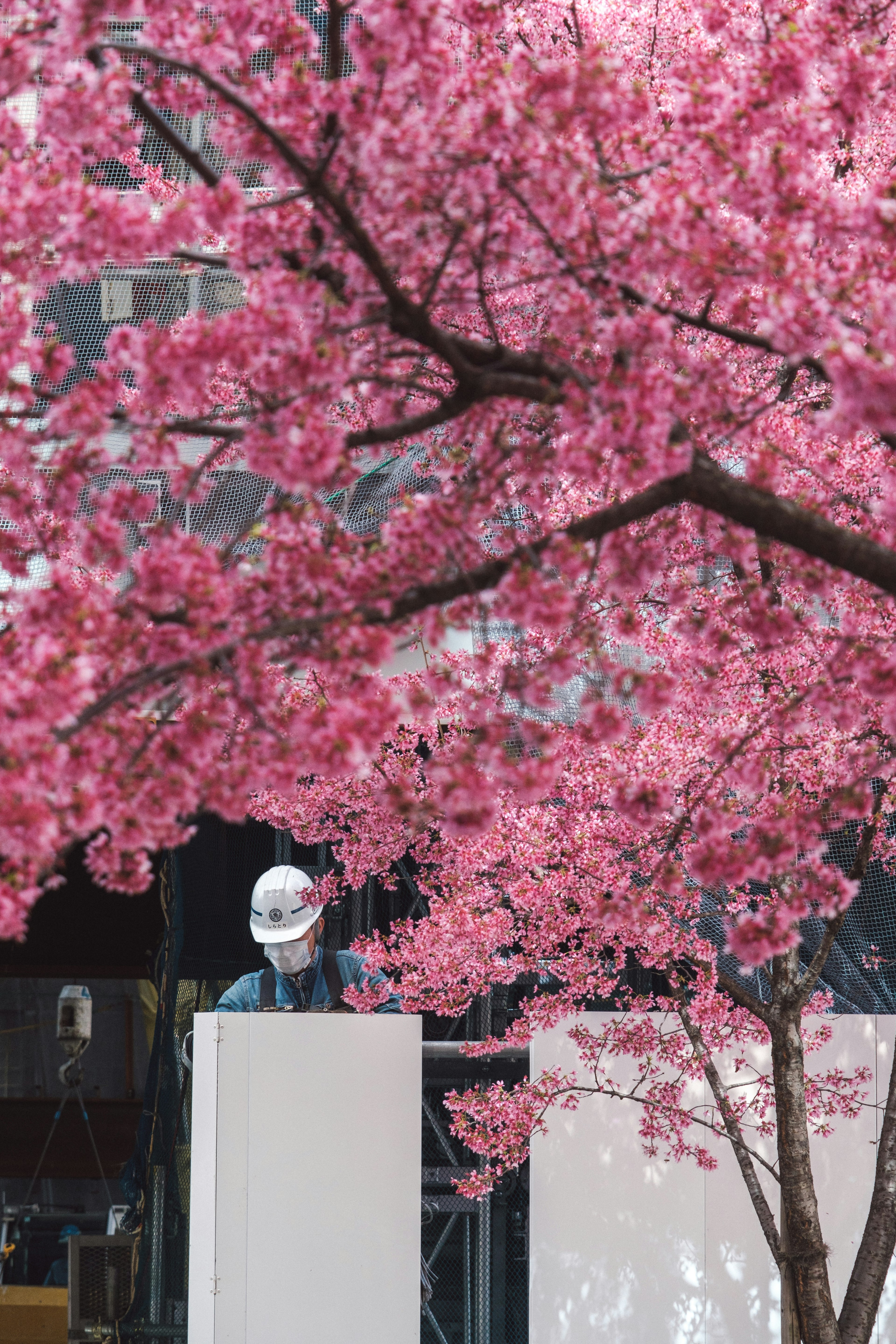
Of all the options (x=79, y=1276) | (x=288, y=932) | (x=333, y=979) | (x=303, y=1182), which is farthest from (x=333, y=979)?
(x=303, y=1182)

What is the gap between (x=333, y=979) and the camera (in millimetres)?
6242

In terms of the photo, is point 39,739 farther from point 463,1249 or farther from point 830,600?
point 463,1249

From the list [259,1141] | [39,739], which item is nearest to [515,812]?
[259,1141]

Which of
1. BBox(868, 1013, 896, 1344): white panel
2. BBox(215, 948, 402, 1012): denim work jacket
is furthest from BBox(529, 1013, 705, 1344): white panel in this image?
BBox(215, 948, 402, 1012): denim work jacket

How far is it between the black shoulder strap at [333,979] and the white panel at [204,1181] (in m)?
1.70

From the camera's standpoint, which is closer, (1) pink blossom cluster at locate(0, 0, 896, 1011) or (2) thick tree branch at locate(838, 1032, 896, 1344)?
(1) pink blossom cluster at locate(0, 0, 896, 1011)

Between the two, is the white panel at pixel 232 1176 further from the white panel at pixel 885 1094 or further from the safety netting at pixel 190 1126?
the white panel at pixel 885 1094

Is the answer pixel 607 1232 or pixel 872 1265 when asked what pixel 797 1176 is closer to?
pixel 872 1265

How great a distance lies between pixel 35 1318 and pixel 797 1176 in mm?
3921

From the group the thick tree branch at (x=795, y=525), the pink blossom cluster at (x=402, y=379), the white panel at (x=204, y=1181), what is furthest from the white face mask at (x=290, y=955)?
the thick tree branch at (x=795, y=525)

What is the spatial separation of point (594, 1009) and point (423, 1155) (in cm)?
120

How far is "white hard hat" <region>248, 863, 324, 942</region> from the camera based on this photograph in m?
5.86

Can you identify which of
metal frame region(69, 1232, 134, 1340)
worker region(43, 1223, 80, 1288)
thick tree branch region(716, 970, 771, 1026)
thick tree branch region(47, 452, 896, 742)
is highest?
thick tree branch region(47, 452, 896, 742)

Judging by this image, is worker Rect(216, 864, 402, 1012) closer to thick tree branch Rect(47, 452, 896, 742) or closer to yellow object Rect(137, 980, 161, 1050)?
yellow object Rect(137, 980, 161, 1050)
